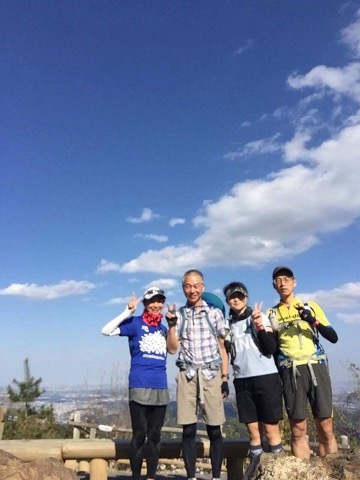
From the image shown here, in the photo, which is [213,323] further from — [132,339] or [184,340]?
[132,339]

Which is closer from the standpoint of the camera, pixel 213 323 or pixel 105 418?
pixel 213 323

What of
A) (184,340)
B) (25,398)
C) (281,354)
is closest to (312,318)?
(281,354)

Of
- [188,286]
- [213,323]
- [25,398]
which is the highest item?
[188,286]

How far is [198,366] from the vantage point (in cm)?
380

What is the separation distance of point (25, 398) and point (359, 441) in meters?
9.05

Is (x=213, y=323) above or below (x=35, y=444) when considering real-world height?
above

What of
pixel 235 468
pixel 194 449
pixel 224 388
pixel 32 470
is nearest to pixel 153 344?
pixel 224 388

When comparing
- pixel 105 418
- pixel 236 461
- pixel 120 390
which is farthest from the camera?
pixel 120 390

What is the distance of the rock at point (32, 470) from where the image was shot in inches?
104

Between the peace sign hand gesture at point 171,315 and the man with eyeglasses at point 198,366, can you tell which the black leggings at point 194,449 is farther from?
the peace sign hand gesture at point 171,315

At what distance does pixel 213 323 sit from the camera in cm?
396

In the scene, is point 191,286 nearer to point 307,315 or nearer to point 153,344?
point 153,344

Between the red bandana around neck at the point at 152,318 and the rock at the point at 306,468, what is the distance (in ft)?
6.33

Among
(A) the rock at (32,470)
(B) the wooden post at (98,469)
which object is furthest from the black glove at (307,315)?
(B) the wooden post at (98,469)
